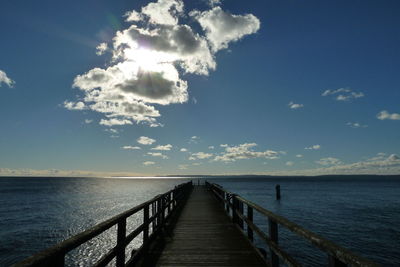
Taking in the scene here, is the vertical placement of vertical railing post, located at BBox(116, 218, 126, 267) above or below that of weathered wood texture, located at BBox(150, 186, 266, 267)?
above

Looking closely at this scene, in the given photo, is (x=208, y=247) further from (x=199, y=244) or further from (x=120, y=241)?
(x=120, y=241)

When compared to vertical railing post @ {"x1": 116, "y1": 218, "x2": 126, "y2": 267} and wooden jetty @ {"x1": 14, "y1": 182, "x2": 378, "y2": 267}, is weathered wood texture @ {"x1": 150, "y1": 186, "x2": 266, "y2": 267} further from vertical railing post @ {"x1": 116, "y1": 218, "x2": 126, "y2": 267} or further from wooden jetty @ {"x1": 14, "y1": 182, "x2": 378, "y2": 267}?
vertical railing post @ {"x1": 116, "y1": 218, "x2": 126, "y2": 267}

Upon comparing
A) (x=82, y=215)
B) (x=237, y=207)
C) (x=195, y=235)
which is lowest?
(x=82, y=215)

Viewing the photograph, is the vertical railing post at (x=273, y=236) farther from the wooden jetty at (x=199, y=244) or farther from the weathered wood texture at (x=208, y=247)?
the weathered wood texture at (x=208, y=247)

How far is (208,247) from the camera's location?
691 cm

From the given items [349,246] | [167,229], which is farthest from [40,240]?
[349,246]

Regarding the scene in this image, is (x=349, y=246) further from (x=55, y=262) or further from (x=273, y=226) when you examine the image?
(x=55, y=262)

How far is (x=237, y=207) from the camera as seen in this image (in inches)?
368

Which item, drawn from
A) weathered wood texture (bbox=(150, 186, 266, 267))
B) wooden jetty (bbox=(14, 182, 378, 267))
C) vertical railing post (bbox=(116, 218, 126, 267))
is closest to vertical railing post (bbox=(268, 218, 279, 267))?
wooden jetty (bbox=(14, 182, 378, 267))

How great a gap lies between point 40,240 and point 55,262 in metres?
24.6

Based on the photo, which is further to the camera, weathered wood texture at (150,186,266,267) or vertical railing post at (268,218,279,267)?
weathered wood texture at (150,186,266,267)

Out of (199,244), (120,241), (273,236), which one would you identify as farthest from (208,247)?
(120,241)

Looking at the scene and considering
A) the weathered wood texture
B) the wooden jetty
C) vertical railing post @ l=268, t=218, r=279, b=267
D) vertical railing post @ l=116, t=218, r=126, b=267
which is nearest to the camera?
the wooden jetty

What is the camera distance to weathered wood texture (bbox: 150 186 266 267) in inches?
228
